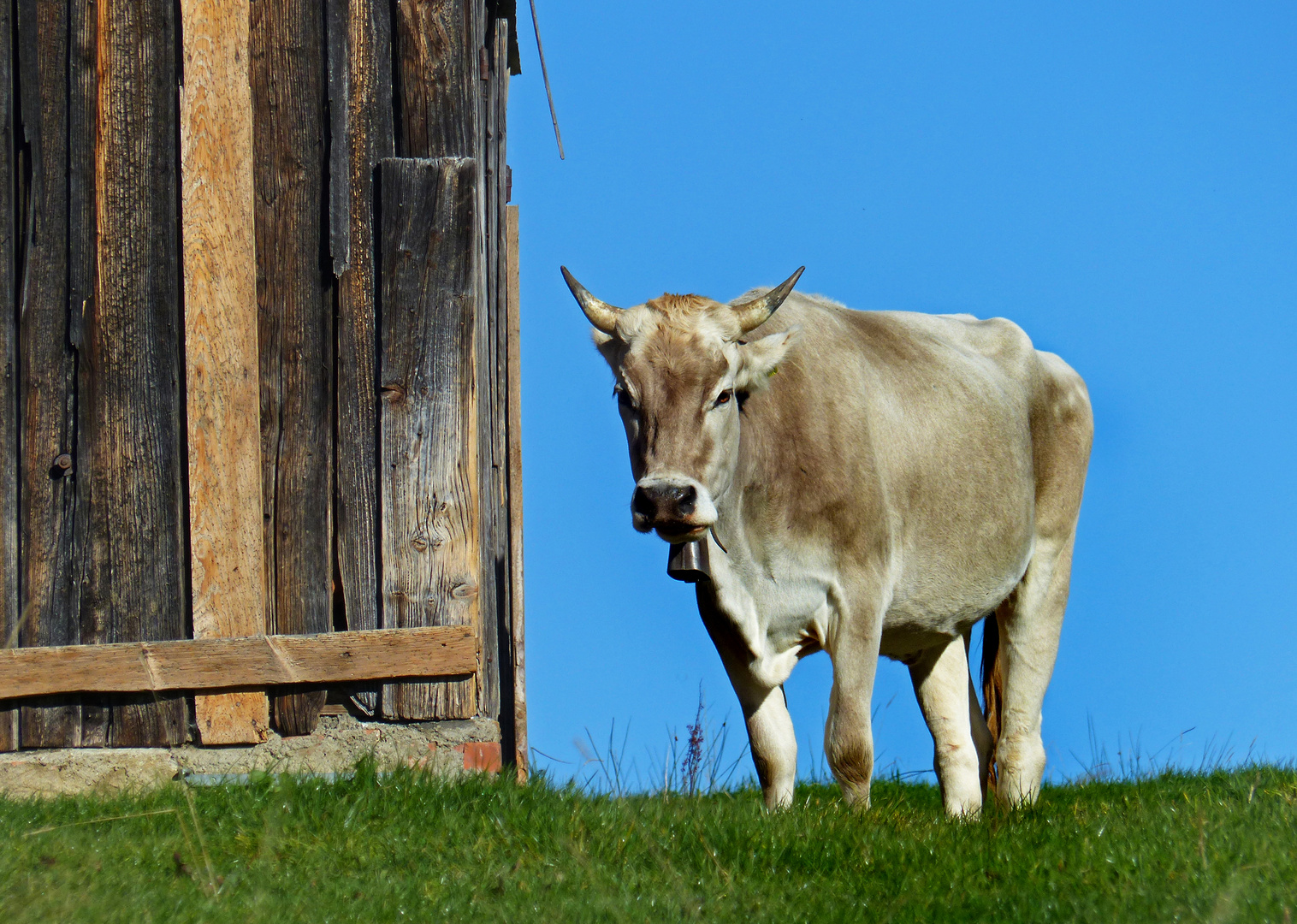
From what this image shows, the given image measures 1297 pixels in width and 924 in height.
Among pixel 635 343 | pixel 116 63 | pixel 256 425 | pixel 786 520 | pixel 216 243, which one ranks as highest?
pixel 116 63

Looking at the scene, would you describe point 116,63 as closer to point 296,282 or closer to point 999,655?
point 296,282

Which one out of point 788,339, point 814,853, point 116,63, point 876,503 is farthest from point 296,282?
point 814,853

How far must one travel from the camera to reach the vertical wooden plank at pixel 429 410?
5523 millimetres

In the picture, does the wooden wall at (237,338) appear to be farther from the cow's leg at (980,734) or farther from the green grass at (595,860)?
the cow's leg at (980,734)

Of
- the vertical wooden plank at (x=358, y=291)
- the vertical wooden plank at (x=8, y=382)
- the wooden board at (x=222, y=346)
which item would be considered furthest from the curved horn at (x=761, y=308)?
the vertical wooden plank at (x=8, y=382)

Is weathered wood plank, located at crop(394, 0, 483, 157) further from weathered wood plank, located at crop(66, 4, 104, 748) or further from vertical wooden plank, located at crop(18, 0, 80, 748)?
vertical wooden plank, located at crop(18, 0, 80, 748)

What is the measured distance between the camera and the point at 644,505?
16.0ft

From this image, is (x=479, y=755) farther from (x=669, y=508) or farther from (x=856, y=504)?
(x=856, y=504)

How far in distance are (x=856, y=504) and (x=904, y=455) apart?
2.47 feet

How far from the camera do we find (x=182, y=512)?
5734mm

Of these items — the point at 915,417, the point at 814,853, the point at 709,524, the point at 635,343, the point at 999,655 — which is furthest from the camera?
the point at 999,655

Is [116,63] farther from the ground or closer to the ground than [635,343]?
farther from the ground

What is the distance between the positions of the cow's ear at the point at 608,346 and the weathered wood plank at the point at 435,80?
3.18 feet

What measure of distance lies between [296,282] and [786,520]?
240 centimetres
